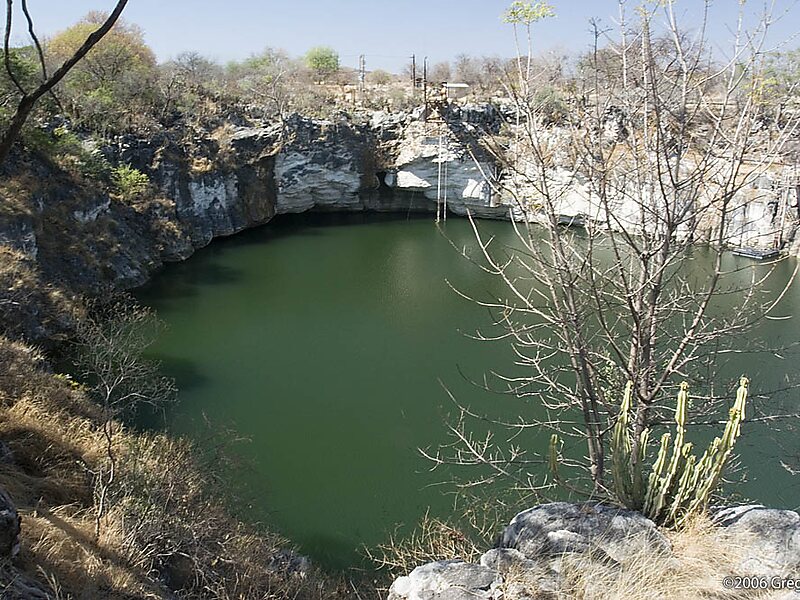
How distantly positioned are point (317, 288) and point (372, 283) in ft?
5.32

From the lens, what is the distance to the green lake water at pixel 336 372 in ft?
27.5

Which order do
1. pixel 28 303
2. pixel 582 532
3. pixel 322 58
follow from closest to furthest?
pixel 582 532, pixel 28 303, pixel 322 58

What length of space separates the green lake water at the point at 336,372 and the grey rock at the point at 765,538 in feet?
15.3

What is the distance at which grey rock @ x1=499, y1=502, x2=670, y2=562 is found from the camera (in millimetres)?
3840

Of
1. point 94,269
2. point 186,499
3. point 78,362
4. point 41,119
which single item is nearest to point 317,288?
point 94,269

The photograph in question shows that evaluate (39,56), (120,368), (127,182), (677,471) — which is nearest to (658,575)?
(677,471)

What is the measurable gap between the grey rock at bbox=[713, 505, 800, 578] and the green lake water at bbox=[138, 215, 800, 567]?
4.66 m

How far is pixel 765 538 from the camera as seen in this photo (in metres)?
3.74

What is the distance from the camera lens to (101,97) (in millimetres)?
18656

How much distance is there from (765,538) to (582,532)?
3.51 feet

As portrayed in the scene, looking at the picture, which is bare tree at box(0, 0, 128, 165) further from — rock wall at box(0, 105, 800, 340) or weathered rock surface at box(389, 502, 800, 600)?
rock wall at box(0, 105, 800, 340)

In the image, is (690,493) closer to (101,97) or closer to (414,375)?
(414,375)

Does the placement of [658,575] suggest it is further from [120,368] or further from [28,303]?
[28,303]

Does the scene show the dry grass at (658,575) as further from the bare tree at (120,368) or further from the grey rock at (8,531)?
the bare tree at (120,368)
